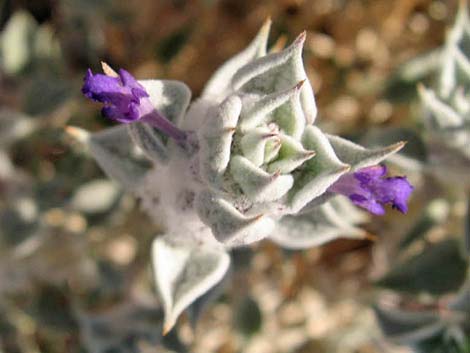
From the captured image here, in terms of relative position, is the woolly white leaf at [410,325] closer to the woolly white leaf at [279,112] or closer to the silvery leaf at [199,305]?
the silvery leaf at [199,305]

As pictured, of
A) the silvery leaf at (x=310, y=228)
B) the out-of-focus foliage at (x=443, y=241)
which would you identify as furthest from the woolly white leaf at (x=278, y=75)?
the out-of-focus foliage at (x=443, y=241)

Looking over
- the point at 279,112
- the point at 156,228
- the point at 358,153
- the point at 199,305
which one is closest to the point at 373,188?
the point at 358,153

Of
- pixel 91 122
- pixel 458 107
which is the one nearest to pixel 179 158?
pixel 458 107

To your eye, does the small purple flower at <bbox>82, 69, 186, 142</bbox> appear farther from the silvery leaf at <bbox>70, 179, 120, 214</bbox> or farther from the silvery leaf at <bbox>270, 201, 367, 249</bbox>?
the silvery leaf at <bbox>70, 179, 120, 214</bbox>

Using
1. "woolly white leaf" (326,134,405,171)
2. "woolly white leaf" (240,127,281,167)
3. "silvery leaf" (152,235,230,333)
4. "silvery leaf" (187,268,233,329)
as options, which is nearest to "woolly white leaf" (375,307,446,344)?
"silvery leaf" (187,268,233,329)

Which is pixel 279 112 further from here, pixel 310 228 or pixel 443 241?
pixel 443 241

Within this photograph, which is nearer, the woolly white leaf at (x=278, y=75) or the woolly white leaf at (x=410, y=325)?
the woolly white leaf at (x=278, y=75)
